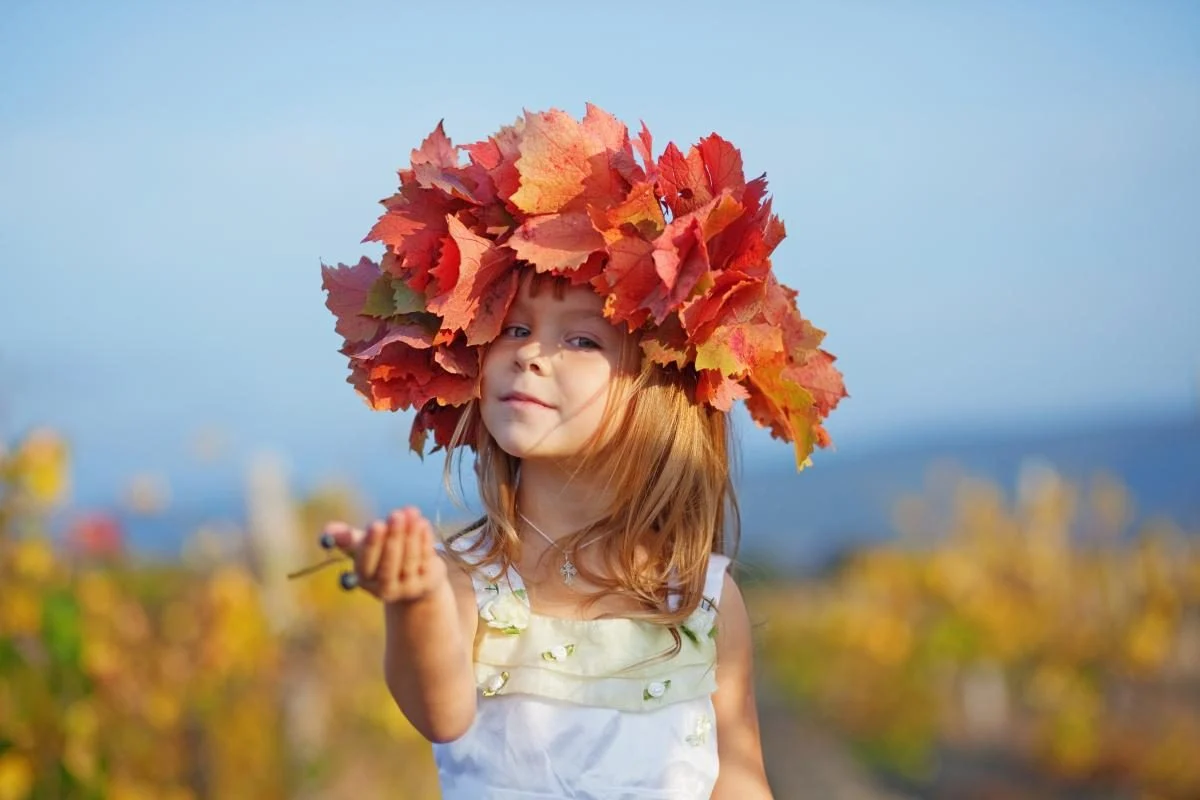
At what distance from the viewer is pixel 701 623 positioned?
216cm

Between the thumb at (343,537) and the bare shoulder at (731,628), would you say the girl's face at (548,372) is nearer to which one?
the bare shoulder at (731,628)

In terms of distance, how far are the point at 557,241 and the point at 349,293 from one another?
35 centimetres

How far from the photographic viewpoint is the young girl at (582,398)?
6.66 feet

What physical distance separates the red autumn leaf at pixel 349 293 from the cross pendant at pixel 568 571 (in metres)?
0.45

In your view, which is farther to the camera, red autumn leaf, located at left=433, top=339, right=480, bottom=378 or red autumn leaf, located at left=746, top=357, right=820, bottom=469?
red autumn leaf, located at left=746, top=357, right=820, bottom=469

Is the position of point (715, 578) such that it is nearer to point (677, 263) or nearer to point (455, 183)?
point (677, 263)

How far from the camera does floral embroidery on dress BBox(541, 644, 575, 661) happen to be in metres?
2.05

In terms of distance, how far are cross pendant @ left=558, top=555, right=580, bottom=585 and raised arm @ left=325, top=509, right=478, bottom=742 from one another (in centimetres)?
15

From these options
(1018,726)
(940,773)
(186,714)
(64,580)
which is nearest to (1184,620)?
(1018,726)

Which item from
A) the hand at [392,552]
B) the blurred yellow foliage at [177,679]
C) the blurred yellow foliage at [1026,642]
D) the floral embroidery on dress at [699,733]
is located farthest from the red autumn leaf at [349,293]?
the blurred yellow foliage at [1026,642]

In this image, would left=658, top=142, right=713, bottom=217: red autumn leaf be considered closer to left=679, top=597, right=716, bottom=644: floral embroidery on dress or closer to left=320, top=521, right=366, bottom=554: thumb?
left=679, top=597, right=716, bottom=644: floral embroidery on dress

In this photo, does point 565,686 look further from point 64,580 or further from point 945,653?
point 945,653

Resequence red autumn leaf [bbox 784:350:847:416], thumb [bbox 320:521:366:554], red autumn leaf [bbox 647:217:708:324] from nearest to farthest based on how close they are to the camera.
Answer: thumb [bbox 320:521:366:554]
red autumn leaf [bbox 647:217:708:324]
red autumn leaf [bbox 784:350:847:416]

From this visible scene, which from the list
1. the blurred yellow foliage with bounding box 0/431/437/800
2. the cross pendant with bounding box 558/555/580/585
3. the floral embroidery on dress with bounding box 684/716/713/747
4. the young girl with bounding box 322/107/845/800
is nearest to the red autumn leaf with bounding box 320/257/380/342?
the young girl with bounding box 322/107/845/800
